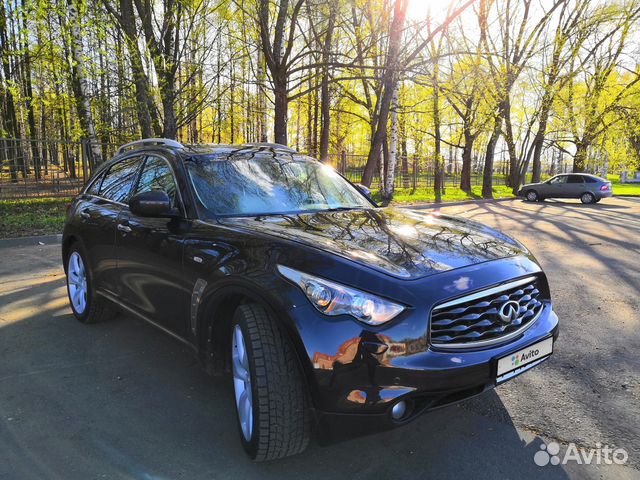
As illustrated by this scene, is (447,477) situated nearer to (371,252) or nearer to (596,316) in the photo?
(371,252)

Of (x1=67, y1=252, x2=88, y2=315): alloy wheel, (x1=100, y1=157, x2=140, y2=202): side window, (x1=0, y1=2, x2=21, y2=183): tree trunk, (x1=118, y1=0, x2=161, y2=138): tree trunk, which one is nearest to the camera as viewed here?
(x1=100, y1=157, x2=140, y2=202): side window

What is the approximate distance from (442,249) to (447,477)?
3.75ft

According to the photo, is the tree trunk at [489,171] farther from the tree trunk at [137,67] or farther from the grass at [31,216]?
the grass at [31,216]

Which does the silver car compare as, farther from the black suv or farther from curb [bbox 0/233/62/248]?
the black suv

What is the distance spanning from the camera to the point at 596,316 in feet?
14.9

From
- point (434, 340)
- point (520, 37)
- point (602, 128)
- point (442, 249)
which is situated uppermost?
point (520, 37)

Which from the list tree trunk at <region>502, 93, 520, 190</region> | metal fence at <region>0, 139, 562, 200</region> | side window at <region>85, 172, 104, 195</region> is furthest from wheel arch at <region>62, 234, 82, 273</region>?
tree trunk at <region>502, 93, 520, 190</region>

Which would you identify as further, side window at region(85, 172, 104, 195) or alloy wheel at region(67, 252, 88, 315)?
side window at region(85, 172, 104, 195)

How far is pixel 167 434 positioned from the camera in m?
2.57

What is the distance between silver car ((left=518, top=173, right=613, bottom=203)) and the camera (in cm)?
2172

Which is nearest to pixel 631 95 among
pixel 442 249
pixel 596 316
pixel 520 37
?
pixel 520 37

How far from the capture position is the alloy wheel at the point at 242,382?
2.27 m

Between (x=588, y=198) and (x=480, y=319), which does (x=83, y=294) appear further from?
(x=588, y=198)

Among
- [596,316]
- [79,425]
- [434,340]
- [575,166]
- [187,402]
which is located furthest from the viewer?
[575,166]
